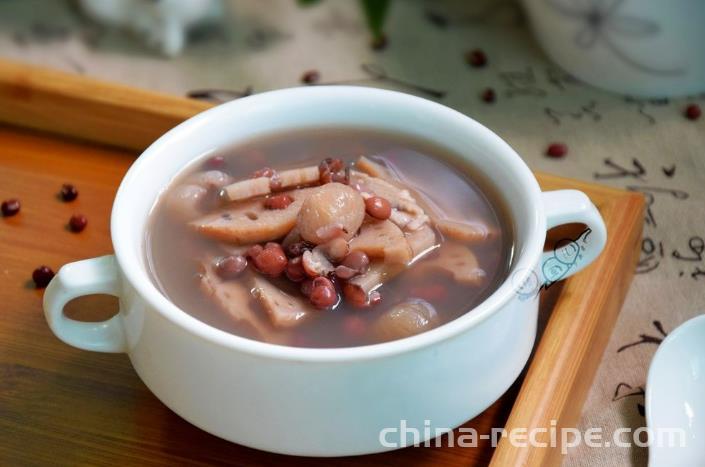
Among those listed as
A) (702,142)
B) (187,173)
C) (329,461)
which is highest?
(187,173)

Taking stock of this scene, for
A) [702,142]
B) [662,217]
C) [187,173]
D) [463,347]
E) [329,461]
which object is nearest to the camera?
[463,347]

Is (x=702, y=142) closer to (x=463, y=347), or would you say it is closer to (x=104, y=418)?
(x=463, y=347)

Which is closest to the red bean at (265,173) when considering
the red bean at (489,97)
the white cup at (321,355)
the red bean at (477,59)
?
the white cup at (321,355)

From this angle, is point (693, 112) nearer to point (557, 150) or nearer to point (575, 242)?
point (557, 150)

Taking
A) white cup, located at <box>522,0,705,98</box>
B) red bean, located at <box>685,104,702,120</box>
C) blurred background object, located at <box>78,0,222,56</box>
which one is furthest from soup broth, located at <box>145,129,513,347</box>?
blurred background object, located at <box>78,0,222,56</box>

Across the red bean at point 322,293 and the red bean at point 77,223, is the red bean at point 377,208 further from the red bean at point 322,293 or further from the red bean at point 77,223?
the red bean at point 77,223

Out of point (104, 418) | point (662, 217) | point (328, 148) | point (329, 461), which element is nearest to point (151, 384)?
point (104, 418)

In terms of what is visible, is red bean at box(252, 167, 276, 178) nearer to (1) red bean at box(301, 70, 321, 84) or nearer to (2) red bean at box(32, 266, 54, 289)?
(2) red bean at box(32, 266, 54, 289)

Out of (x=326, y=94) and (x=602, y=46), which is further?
(x=602, y=46)
